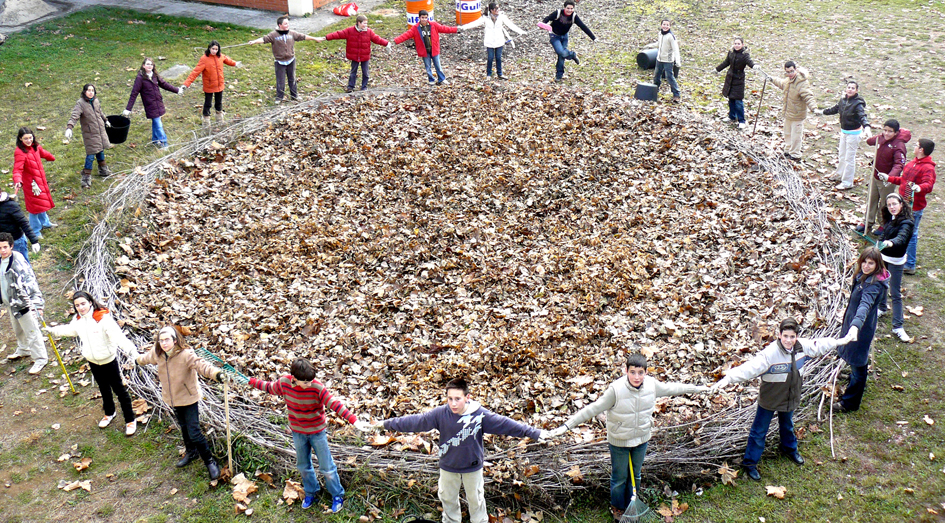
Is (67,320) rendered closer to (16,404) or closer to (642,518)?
(16,404)

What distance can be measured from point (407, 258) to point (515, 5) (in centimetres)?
1314

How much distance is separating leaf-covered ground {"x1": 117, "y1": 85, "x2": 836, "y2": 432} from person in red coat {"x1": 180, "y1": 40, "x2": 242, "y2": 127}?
1238 millimetres

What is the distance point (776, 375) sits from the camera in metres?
6.31

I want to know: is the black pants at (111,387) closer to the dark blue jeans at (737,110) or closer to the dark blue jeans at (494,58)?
the dark blue jeans at (494,58)

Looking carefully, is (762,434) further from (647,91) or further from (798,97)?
(647,91)

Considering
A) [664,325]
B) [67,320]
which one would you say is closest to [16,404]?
[67,320]

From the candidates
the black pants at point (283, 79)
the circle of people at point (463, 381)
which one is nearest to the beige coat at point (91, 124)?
the circle of people at point (463, 381)

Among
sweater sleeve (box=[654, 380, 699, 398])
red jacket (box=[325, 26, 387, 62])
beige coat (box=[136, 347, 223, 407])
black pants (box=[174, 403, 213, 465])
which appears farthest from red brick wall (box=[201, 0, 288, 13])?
sweater sleeve (box=[654, 380, 699, 398])

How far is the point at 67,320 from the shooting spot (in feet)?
28.8

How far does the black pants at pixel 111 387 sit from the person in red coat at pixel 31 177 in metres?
4.11

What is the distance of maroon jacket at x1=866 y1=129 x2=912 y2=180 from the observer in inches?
371

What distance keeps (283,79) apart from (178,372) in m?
9.08

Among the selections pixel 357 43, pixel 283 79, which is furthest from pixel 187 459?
pixel 357 43

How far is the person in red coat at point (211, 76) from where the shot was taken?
12742mm
